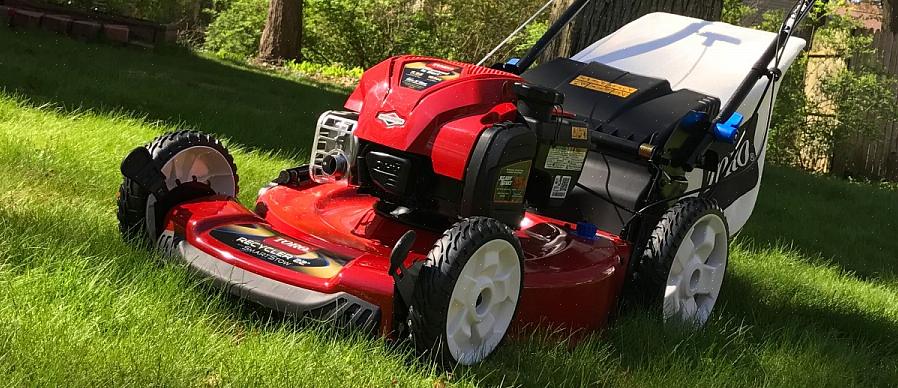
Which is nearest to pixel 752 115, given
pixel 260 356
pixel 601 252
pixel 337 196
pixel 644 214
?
pixel 644 214

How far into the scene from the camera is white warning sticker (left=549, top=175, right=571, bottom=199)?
283 centimetres

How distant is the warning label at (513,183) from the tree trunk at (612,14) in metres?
2.38

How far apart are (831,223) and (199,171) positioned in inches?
167

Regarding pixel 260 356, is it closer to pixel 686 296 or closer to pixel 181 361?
pixel 181 361

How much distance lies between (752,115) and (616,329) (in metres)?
1.25

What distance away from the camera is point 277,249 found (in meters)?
2.59

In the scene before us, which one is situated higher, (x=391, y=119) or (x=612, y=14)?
(x=612, y=14)

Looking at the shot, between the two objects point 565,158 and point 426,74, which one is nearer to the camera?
point 426,74

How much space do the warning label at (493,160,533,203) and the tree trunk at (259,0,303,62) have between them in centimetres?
884

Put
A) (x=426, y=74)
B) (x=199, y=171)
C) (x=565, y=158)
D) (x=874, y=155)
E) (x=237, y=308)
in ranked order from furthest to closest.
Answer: (x=874, y=155)
(x=199, y=171)
(x=565, y=158)
(x=426, y=74)
(x=237, y=308)

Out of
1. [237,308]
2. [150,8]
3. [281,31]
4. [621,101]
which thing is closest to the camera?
[237,308]

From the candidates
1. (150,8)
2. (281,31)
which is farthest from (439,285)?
(150,8)

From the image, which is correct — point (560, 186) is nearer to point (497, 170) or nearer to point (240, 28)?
point (497, 170)

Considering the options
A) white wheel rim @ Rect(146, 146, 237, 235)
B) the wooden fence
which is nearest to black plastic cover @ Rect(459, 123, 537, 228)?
white wheel rim @ Rect(146, 146, 237, 235)
